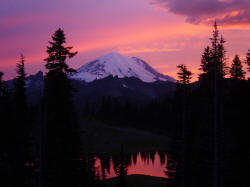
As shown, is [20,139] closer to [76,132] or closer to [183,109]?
[76,132]

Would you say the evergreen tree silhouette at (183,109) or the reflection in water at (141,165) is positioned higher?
the evergreen tree silhouette at (183,109)

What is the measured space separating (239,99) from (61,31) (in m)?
15.8

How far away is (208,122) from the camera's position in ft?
77.9

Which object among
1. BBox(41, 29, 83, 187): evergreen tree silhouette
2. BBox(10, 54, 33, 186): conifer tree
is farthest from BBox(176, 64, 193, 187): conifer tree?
BBox(10, 54, 33, 186): conifer tree

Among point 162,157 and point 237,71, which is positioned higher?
point 237,71

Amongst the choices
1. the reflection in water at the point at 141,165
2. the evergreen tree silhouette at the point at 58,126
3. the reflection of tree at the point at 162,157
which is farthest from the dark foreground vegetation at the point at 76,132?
the reflection of tree at the point at 162,157

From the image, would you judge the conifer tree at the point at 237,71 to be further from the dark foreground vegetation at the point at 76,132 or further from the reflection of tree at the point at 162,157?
the reflection of tree at the point at 162,157

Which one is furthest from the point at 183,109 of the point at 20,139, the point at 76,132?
the point at 20,139

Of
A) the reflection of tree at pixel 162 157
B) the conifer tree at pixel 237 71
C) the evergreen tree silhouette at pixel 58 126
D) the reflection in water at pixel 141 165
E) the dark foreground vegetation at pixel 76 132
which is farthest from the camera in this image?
the reflection of tree at pixel 162 157

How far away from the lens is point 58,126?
25.6m

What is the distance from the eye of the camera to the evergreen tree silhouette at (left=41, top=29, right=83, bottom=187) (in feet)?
84.4

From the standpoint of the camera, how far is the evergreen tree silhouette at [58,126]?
84.4 ft

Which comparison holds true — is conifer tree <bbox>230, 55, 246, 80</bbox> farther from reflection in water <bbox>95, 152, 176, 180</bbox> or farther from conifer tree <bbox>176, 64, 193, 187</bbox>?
reflection in water <bbox>95, 152, 176, 180</bbox>

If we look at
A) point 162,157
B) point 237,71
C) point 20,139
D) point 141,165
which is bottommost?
point 141,165
